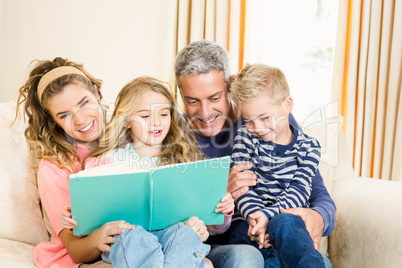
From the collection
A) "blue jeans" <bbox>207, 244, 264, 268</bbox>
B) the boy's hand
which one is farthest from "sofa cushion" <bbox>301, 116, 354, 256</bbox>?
"blue jeans" <bbox>207, 244, 264, 268</bbox>

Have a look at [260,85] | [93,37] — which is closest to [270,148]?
[260,85]

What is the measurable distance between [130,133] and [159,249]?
0.60 m

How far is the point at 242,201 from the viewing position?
1485 millimetres

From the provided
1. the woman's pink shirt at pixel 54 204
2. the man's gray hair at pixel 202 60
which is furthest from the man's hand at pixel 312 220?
the woman's pink shirt at pixel 54 204

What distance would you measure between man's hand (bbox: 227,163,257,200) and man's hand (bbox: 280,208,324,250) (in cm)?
18

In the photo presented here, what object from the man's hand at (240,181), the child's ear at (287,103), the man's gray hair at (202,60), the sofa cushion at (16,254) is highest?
the man's gray hair at (202,60)

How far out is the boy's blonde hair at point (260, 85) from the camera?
1.50 metres

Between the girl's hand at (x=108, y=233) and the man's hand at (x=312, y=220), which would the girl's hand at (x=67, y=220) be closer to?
the girl's hand at (x=108, y=233)

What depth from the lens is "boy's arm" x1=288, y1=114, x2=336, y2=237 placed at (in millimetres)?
1401

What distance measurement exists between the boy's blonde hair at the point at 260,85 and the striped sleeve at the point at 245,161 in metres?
0.16

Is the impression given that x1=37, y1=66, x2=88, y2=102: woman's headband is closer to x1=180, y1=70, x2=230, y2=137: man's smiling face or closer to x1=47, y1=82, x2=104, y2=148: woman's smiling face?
x1=47, y1=82, x2=104, y2=148: woman's smiling face

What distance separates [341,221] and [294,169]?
1.10 ft

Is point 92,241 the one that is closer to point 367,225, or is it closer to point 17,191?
point 17,191

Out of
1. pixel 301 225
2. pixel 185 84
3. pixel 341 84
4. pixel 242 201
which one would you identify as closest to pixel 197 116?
pixel 185 84
